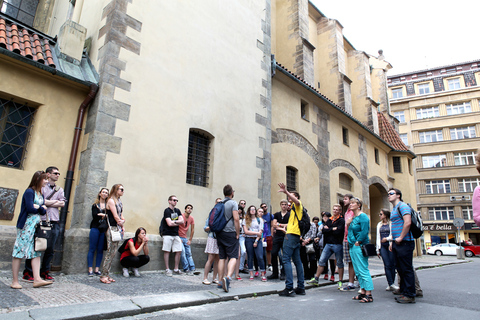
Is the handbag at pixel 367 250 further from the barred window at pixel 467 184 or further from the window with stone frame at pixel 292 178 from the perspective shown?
the barred window at pixel 467 184

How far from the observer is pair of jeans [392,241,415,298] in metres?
5.39

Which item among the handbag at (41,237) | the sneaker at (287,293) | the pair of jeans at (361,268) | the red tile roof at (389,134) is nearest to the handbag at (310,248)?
the pair of jeans at (361,268)

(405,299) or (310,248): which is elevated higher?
(310,248)

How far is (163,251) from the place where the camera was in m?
7.97

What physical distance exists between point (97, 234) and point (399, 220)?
570 cm

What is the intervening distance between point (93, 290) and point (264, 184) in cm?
682

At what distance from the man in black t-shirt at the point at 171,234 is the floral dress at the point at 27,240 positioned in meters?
2.90

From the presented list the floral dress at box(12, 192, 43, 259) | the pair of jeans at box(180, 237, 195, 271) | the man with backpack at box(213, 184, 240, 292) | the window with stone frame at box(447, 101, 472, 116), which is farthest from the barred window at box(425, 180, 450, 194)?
the floral dress at box(12, 192, 43, 259)

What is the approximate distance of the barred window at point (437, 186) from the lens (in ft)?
133

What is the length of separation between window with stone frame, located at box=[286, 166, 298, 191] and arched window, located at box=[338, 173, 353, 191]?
4.52 m

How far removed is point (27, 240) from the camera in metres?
5.06

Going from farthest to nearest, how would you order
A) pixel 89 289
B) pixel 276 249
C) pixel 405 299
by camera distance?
1. pixel 276 249
2. pixel 405 299
3. pixel 89 289

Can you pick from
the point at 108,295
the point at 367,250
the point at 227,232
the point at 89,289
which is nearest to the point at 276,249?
the point at 227,232

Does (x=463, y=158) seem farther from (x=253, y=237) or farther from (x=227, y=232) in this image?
(x=227, y=232)
